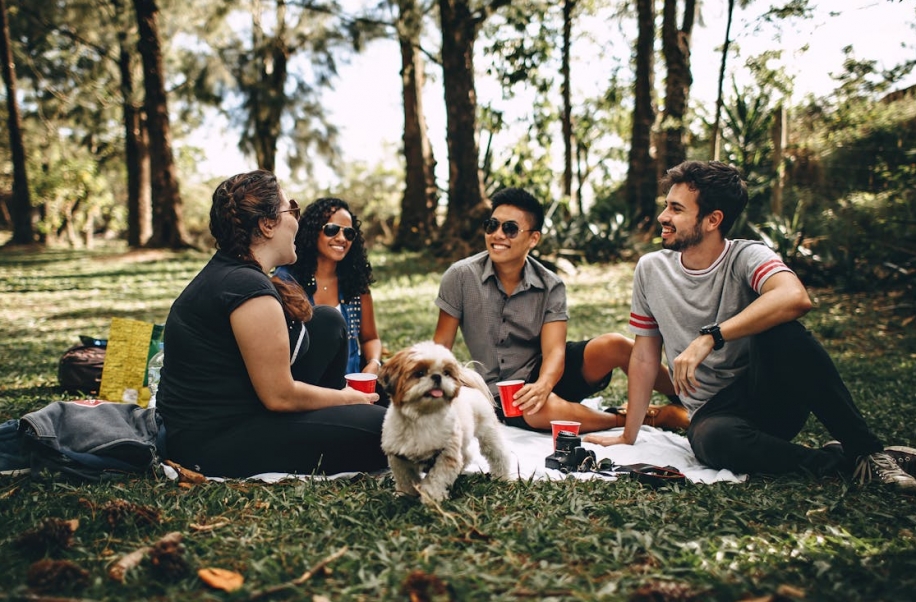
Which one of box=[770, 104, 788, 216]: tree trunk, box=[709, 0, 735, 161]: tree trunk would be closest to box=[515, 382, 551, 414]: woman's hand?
box=[709, 0, 735, 161]: tree trunk

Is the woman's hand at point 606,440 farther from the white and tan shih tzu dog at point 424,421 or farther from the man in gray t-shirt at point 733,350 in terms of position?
the white and tan shih tzu dog at point 424,421

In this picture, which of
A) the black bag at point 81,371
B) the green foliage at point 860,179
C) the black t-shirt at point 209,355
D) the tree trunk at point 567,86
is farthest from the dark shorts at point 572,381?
the tree trunk at point 567,86

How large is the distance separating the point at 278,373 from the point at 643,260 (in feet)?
7.49

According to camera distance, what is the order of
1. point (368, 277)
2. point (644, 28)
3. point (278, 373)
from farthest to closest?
point (644, 28)
point (368, 277)
point (278, 373)

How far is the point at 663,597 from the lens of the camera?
6.52 feet

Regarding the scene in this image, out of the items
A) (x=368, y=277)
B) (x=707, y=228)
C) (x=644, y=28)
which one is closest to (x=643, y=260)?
(x=707, y=228)

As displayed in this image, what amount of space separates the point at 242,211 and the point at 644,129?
14.1 metres

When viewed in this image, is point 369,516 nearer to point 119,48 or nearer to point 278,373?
point 278,373

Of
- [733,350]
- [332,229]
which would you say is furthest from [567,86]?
[733,350]

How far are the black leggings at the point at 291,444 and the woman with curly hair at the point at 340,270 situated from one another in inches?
47.0

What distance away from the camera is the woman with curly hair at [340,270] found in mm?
4590

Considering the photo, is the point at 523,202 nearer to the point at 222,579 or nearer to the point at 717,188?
the point at 717,188

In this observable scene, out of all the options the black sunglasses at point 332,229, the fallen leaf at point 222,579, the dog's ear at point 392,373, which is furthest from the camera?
the black sunglasses at point 332,229

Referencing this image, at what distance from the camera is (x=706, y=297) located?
11.8ft
